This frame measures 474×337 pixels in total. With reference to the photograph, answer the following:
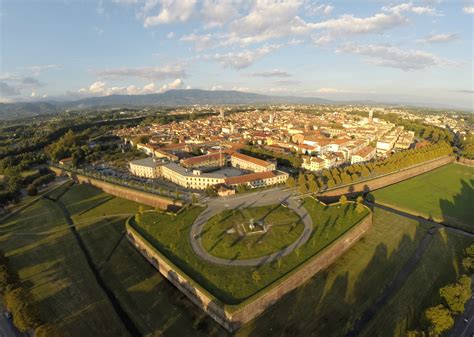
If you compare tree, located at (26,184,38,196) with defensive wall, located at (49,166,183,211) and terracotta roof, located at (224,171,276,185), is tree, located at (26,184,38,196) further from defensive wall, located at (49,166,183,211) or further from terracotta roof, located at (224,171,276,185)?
terracotta roof, located at (224,171,276,185)

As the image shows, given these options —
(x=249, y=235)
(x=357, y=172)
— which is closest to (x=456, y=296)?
(x=249, y=235)

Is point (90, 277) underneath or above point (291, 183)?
underneath

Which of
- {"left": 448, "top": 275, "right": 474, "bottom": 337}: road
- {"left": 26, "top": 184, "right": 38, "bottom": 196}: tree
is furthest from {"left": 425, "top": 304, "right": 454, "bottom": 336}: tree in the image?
{"left": 26, "top": 184, "right": 38, "bottom": 196}: tree

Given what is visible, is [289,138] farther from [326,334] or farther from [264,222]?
[326,334]

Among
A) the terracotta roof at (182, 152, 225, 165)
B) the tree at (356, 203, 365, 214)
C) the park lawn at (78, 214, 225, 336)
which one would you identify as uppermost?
the terracotta roof at (182, 152, 225, 165)

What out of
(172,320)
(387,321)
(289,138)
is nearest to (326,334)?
(387,321)

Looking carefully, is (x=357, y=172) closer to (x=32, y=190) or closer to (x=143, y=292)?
(x=143, y=292)

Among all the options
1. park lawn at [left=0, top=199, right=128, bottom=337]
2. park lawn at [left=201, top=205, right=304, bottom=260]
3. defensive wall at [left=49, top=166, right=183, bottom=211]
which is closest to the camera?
park lawn at [left=0, top=199, right=128, bottom=337]
